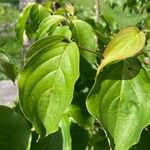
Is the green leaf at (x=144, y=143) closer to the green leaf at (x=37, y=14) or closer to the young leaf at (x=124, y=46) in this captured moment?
the young leaf at (x=124, y=46)

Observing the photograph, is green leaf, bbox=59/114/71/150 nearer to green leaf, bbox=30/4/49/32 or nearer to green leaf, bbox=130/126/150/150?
green leaf, bbox=130/126/150/150

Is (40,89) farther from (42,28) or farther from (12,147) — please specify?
(42,28)

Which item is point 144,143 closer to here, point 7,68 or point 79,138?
point 79,138

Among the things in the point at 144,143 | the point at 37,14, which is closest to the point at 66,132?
the point at 144,143

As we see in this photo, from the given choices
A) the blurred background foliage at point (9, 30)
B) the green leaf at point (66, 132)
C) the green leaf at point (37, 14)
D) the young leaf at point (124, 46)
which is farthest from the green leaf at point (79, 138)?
the blurred background foliage at point (9, 30)

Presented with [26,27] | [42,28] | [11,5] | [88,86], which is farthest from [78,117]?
[11,5]

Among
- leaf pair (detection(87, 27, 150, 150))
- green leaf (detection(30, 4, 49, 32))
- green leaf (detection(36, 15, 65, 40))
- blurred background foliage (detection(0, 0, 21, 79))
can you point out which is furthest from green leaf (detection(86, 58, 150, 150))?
blurred background foliage (detection(0, 0, 21, 79))
